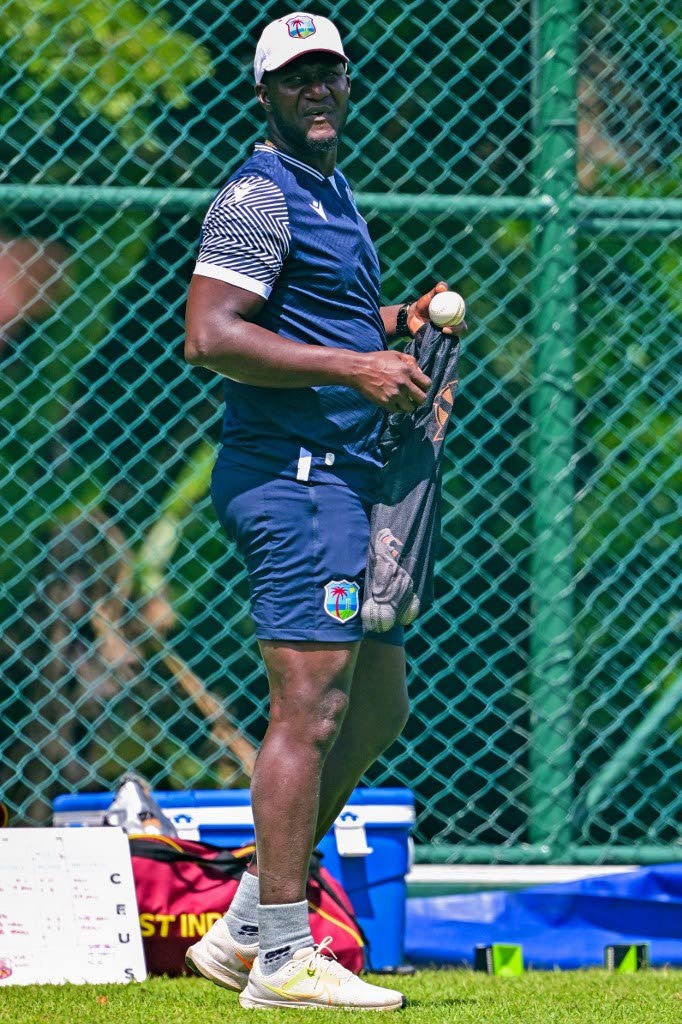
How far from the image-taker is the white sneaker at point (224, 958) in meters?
2.92

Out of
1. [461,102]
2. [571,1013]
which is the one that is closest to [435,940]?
[571,1013]

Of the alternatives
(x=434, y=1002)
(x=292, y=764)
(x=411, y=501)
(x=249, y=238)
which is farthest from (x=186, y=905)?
(x=249, y=238)

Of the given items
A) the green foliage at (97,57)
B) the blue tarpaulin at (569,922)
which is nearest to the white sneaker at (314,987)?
the blue tarpaulin at (569,922)

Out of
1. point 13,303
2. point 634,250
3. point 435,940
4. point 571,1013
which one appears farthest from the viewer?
point 634,250

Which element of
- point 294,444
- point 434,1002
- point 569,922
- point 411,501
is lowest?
point 569,922

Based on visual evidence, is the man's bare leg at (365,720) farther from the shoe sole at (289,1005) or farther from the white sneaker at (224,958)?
the shoe sole at (289,1005)

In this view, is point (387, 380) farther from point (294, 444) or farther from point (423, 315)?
point (423, 315)

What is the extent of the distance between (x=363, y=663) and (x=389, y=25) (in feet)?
7.70

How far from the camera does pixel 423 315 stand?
3.14m

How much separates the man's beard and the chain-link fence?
1.40 meters

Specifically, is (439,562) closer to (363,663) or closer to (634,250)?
(634,250)

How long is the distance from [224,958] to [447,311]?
1.39 metres

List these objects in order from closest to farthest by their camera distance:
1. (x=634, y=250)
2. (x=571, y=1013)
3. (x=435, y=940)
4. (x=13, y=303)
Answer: (x=571, y=1013), (x=435, y=940), (x=13, y=303), (x=634, y=250)

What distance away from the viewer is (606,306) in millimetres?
4555
